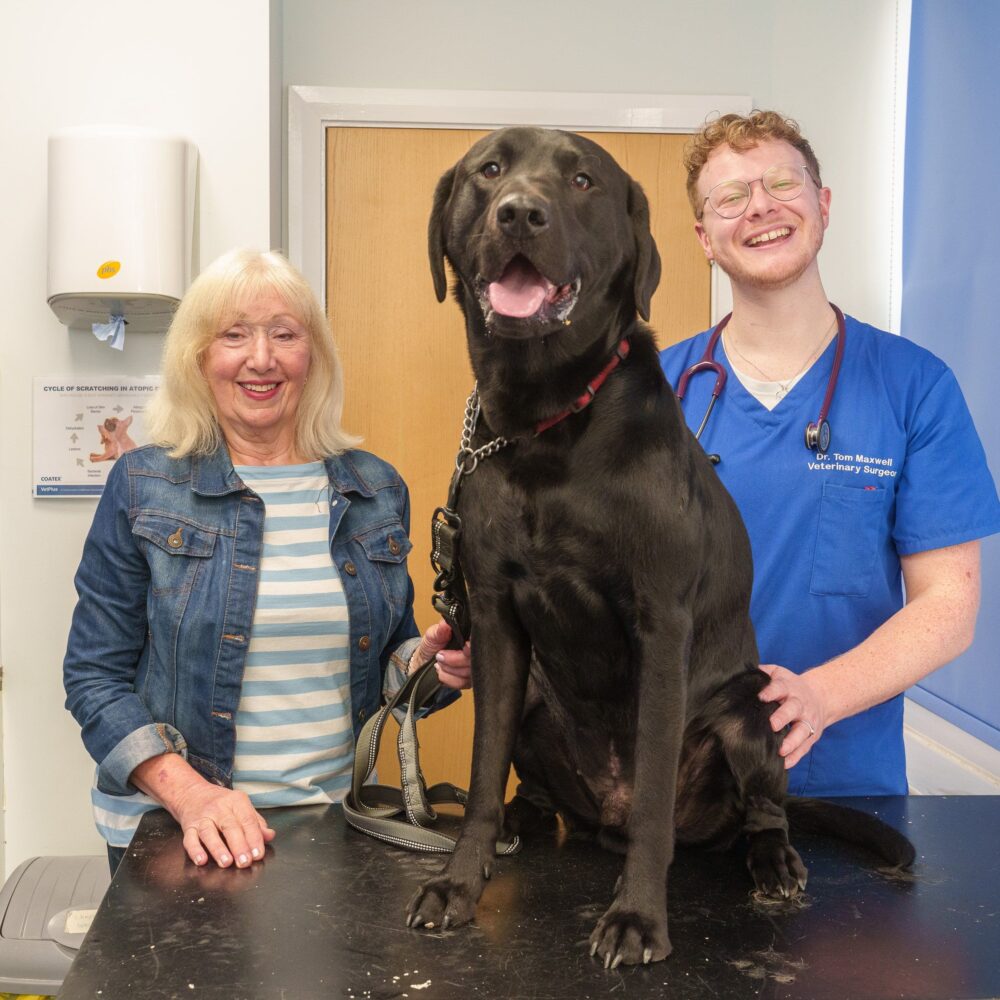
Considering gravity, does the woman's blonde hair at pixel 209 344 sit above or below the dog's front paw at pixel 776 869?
above

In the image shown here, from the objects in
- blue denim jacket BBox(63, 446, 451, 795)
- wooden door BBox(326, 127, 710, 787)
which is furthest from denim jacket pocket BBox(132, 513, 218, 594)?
wooden door BBox(326, 127, 710, 787)

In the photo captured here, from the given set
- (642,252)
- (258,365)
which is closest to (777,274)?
(642,252)

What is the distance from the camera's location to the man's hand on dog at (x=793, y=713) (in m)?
1.21

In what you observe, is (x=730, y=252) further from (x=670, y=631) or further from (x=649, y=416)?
(x=670, y=631)

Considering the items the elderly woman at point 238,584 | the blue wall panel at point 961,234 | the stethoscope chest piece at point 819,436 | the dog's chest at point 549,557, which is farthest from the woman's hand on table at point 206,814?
the blue wall panel at point 961,234

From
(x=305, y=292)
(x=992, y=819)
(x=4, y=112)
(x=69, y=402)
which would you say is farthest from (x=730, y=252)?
(x=4, y=112)

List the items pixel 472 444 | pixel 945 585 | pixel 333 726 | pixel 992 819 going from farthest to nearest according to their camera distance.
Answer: pixel 333 726
pixel 945 585
pixel 992 819
pixel 472 444

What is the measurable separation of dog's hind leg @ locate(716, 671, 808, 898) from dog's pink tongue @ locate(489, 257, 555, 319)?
1.67ft

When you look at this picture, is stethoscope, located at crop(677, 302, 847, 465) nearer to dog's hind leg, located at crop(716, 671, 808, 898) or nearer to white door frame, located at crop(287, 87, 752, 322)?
dog's hind leg, located at crop(716, 671, 808, 898)

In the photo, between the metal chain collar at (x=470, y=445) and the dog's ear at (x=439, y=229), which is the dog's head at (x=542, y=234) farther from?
the metal chain collar at (x=470, y=445)

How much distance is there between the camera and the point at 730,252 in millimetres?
1610

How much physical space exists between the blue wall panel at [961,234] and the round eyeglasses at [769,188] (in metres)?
1.10

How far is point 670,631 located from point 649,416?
219 mm

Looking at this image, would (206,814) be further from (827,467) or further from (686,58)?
(686,58)
